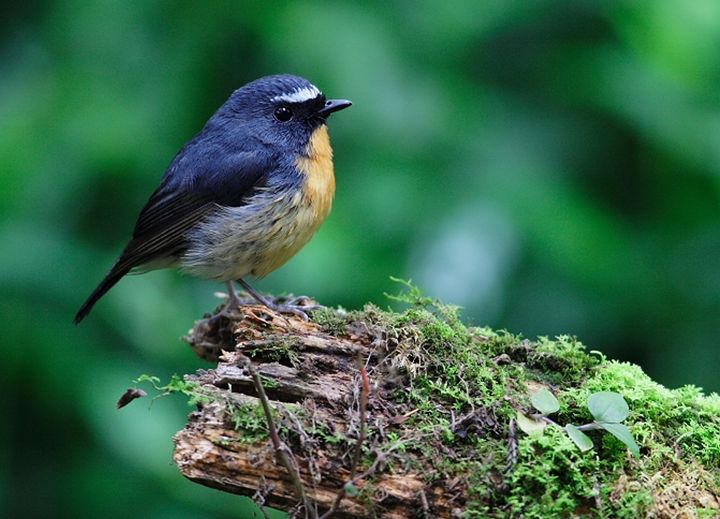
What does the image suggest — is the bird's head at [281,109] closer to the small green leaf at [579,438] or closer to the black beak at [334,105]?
the black beak at [334,105]

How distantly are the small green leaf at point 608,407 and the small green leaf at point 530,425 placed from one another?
18cm

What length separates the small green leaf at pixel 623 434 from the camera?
2.87 metres

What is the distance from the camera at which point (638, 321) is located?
5.41 meters

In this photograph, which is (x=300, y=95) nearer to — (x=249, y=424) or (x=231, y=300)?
(x=231, y=300)

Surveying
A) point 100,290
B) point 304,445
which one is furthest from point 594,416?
point 100,290

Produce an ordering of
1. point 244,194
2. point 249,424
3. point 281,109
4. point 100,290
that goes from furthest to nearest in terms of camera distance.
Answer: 1. point 281,109
2. point 244,194
3. point 100,290
4. point 249,424

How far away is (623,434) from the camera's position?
2.89 meters

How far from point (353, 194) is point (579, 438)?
2.56 metres

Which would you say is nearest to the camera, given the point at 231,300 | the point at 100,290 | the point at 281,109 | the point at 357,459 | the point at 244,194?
the point at 357,459

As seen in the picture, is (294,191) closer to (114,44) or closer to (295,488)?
(114,44)

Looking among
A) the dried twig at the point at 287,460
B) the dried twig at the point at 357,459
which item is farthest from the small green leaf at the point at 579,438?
the dried twig at the point at 287,460

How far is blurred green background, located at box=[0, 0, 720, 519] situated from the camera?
191 inches

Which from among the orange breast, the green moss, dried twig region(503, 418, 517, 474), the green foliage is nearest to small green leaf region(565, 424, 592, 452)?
the green foliage

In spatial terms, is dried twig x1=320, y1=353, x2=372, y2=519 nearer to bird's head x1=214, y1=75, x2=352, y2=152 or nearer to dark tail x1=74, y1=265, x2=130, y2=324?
dark tail x1=74, y1=265, x2=130, y2=324
